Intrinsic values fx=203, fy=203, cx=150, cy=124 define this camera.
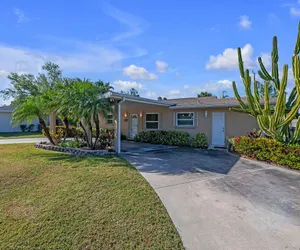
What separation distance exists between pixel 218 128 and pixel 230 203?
7.97 meters

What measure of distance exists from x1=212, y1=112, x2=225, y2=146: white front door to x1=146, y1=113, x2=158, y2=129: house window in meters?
4.09

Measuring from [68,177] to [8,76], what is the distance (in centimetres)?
2623

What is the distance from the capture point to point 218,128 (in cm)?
1175

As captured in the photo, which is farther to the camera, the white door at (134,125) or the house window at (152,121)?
the white door at (134,125)

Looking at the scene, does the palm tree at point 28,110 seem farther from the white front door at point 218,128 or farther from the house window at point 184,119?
the white front door at point 218,128

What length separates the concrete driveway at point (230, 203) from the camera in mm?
3082

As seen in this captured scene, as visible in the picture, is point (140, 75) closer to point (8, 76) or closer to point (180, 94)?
point (180, 94)

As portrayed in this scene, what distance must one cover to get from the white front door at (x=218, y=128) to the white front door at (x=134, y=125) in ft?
19.2

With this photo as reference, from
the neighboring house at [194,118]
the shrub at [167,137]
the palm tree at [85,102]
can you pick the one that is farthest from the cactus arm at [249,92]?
the palm tree at [85,102]

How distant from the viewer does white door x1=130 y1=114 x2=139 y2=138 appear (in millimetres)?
15414

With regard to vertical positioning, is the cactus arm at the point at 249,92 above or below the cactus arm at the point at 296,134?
above

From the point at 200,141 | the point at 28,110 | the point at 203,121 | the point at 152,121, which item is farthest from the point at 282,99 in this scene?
the point at 28,110

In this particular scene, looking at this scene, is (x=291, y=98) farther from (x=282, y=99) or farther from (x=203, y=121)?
(x=203, y=121)

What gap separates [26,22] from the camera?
10.7m
